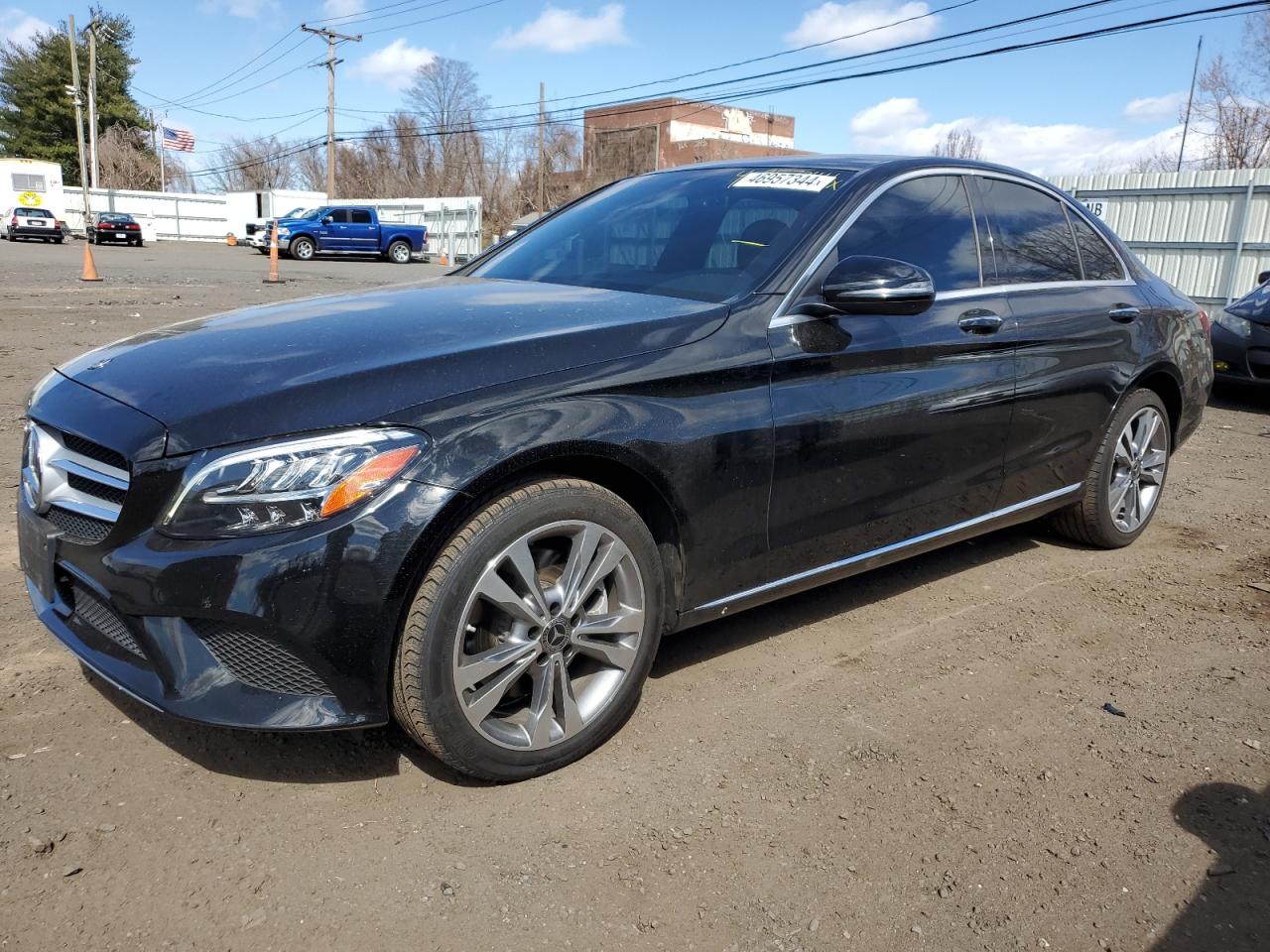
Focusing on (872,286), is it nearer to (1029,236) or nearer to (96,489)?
(1029,236)

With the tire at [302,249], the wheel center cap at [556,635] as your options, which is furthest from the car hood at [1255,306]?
the tire at [302,249]

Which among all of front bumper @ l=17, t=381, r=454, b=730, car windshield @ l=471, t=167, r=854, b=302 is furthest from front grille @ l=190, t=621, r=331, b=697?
car windshield @ l=471, t=167, r=854, b=302

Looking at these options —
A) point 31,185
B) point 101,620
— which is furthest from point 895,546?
point 31,185

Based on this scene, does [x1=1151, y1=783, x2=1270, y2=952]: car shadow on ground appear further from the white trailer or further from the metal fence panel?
the white trailer

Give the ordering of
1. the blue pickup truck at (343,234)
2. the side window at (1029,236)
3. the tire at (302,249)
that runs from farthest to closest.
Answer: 1. the tire at (302,249)
2. the blue pickup truck at (343,234)
3. the side window at (1029,236)

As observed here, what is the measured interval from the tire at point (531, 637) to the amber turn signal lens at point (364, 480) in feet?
0.75

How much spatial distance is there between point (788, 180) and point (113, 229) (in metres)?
44.1

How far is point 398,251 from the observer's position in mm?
36938

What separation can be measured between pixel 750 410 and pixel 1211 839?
1.61m

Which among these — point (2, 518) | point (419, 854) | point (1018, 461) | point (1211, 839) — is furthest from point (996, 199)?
point (2, 518)

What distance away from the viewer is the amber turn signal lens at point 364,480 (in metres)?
2.19

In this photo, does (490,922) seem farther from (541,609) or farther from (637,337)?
(637,337)

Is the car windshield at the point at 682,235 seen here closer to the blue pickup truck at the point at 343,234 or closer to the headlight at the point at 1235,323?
the headlight at the point at 1235,323

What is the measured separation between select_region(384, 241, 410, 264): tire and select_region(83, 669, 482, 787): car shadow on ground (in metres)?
35.9
